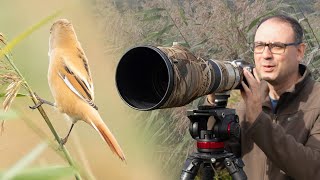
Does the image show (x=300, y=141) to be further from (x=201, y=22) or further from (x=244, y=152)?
(x=201, y=22)

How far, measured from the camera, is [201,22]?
180 centimetres

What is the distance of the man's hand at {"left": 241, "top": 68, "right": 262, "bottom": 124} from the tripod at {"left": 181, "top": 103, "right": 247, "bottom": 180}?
4 cm

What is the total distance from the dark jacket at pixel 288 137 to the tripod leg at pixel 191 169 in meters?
0.12

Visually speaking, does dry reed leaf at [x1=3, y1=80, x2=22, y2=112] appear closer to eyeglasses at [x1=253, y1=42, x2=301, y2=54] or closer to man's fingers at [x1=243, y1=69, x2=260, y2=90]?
man's fingers at [x1=243, y1=69, x2=260, y2=90]

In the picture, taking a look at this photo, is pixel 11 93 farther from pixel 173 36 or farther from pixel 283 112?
pixel 173 36

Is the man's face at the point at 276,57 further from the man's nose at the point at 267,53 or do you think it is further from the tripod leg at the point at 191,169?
the tripod leg at the point at 191,169

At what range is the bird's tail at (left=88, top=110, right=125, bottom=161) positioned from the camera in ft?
1.95

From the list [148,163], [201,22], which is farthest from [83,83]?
[201,22]

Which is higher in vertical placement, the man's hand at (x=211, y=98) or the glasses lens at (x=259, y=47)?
the glasses lens at (x=259, y=47)

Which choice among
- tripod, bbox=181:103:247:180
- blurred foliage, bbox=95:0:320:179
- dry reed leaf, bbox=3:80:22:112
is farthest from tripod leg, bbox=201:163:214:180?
blurred foliage, bbox=95:0:320:179

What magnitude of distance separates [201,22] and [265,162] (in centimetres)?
81

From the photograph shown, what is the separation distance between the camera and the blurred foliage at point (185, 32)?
175 cm

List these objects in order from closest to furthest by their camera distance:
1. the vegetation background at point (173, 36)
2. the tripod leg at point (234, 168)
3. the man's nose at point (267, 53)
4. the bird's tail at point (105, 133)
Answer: the bird's tail at point (105, 133)
the tripod leg at point (234, 168)
the man's nose at point (267, 53)
the vegetation background at point (173, 36)

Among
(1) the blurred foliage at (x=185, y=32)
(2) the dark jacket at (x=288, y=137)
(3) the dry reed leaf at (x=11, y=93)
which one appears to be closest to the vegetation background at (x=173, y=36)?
(1) the blurred foliage at (x=185, y=32)
